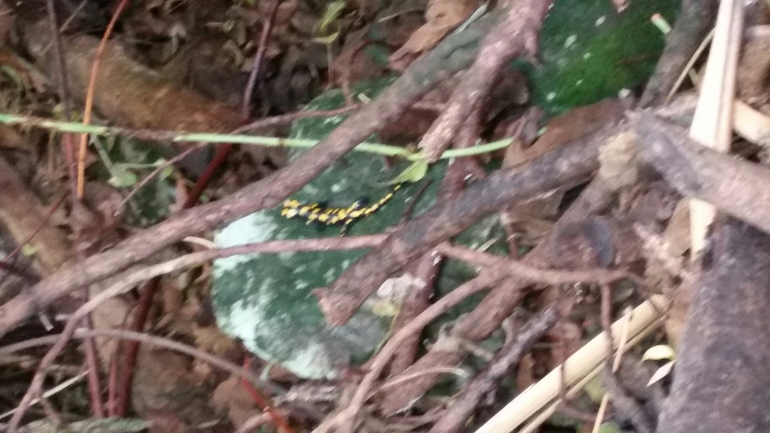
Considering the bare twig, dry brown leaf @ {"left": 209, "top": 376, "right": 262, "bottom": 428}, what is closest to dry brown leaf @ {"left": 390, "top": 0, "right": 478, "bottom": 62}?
the bare twig

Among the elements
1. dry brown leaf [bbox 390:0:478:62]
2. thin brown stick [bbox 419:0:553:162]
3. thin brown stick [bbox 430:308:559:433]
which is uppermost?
thin brown stick [bbox 419:0:553:162]

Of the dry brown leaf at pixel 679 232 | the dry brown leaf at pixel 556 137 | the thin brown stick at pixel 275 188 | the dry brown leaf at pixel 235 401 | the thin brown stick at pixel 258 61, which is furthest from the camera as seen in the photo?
the thin brown stick at pixel 258 61

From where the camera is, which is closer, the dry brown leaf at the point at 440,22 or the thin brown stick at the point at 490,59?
the thin brown stick at the point at 490,59

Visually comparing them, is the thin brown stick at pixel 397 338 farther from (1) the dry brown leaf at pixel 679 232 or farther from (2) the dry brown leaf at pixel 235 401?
(2) the dry brown leaf at pixel 235 401

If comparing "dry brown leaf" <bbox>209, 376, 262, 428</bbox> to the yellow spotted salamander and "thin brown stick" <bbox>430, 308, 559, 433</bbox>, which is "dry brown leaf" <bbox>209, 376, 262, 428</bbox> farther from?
"thin brown stick" <bbox>430, 308, 559, 433</bbox>

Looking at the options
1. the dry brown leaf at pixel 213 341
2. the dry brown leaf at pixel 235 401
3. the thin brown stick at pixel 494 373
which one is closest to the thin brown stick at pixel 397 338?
the thin brown stick at pixel 494 373

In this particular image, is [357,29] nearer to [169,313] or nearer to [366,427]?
[169,313]
